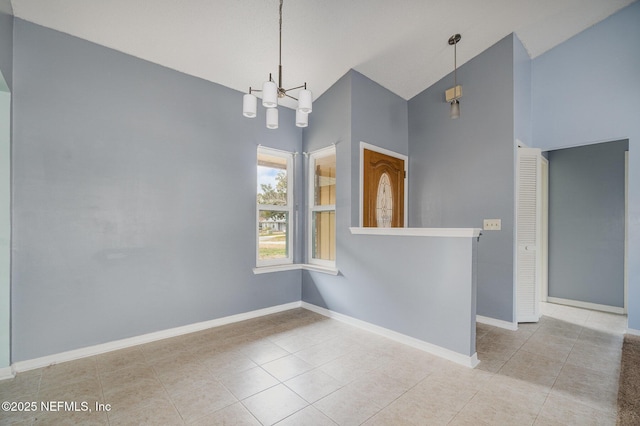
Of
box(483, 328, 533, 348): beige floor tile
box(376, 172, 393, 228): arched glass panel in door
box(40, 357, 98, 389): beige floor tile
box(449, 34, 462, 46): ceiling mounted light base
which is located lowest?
box(483, 328, 533, 348): beige floor tile

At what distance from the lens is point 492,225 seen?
3.51 metres

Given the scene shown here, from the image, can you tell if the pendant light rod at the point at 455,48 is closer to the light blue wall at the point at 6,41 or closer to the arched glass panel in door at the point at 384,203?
the arched glass panel in door at the point at 384,203

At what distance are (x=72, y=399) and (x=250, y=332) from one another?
4.99ft

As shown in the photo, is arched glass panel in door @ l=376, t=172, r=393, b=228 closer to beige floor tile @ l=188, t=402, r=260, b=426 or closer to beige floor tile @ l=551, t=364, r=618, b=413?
beige floor tile @ l=551, t=364, r=618, b=413

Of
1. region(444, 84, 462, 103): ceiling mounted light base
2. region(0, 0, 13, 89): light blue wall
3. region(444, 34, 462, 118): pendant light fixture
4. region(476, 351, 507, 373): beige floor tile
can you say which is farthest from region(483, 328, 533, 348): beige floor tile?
region(0, 0, 13, 89): light blue wall

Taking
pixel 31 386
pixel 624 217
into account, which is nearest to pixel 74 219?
pixel 31 386

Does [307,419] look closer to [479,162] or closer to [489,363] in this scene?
[489,363]

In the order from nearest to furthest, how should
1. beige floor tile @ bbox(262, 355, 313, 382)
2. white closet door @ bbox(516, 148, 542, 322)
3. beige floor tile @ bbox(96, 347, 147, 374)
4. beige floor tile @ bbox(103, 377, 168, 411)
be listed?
beige floor tile @ bbox(103, 377, 168, 411), beige floor tile @ bbox(262, 355, 313, 382), beige floor tile @ bbox(96, 347, 147, 374), white closet door @ bbox(516, 148, 542, 322)

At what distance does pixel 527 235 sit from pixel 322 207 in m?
2.53

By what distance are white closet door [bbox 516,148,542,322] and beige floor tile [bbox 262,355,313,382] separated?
2730mm

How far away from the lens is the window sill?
12.0 ft

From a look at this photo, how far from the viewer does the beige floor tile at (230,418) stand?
1778 mm

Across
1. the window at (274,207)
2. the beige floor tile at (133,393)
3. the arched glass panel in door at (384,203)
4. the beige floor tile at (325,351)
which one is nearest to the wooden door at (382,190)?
the arched glass panel in door at (384,203)

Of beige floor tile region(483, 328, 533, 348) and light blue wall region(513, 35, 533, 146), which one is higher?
light blue wall region(513, 35, 533, 146)
